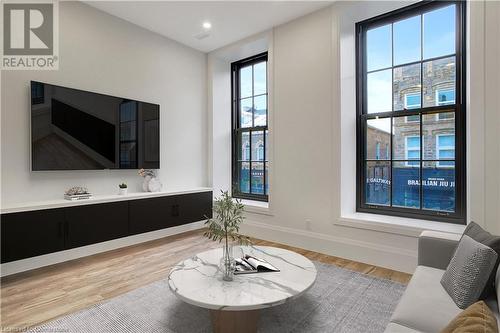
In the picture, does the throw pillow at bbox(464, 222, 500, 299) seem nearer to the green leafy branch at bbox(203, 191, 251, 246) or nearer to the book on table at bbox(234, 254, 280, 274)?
the book on table at bbox(234, 254, 280, 274)

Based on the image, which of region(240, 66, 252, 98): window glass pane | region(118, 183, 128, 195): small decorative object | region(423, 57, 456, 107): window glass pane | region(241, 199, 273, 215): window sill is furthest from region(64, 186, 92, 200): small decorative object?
region(423, 57, 456, 107): window glass pane

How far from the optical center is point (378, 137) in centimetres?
326

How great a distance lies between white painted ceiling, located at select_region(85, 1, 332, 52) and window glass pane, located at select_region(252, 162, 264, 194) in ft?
6.72

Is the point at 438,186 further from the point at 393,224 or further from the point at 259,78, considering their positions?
the point at 259,78

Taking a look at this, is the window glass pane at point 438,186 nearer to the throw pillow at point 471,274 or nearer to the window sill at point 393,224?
the window sill at point 393,224

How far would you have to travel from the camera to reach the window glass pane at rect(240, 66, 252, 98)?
4.73 metres


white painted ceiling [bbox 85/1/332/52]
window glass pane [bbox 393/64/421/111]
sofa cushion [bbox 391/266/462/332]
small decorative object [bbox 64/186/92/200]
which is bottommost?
sofa cushion [bbox 391/266/462/332]

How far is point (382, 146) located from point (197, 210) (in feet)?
8.99

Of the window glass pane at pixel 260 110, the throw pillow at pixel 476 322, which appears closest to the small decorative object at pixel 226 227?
the throw pillow at pixel 476 322

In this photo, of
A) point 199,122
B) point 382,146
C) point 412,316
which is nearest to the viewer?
point 412,316

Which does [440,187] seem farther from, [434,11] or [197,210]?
[197,210]

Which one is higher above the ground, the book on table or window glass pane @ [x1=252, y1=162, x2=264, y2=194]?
window glass pane @ [x1=252, y1=162, x2=264, y2=194]

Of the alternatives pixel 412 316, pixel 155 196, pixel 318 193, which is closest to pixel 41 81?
pixel 155 196

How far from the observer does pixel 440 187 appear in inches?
113
